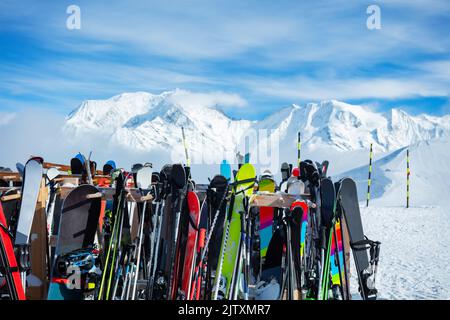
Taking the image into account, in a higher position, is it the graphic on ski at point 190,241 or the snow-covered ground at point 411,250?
the graphic on ski at point 190,241

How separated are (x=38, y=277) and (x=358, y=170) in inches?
735

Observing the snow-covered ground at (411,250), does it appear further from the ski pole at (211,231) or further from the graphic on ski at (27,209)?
the graphic on ski at (27,209)

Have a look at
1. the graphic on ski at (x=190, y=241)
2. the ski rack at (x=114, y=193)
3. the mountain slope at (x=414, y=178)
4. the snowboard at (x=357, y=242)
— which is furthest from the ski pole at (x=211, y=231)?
the mountain slope at (x=414, y=178)

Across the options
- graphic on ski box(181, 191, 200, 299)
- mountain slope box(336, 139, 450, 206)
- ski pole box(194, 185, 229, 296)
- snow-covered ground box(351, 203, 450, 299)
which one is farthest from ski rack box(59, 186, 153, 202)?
mountain slope box(336, 139, 450, 206)

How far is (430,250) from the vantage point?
26.4 ft

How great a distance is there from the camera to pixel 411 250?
8078 millimetres

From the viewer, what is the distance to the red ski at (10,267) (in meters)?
3.68

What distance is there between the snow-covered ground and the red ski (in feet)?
13.0

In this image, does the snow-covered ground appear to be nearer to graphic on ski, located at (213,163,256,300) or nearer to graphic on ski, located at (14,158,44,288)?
graphic on ski, located at (213,163,256,300)

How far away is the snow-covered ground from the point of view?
5859mm

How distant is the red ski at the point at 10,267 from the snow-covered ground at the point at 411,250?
395cm

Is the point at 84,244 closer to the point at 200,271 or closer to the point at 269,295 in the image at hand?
the point at 200,271
